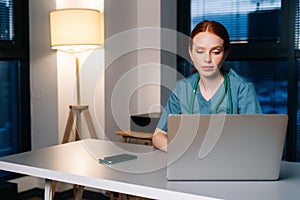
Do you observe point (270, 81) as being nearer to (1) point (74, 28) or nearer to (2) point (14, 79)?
(1) point (74, 28)

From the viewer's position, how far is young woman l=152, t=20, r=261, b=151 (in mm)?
1755

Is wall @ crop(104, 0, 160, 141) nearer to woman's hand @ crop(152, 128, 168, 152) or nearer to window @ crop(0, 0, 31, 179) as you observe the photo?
window @ crop(0, 0, 31, 179)

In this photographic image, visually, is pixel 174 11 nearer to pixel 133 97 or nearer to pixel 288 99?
pixel 133 97

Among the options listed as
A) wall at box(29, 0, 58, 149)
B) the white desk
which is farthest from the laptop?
wall at box(29, 0, 58, 149)

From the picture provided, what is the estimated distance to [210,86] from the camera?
1.86 metres

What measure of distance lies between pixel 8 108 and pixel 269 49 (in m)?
2.30

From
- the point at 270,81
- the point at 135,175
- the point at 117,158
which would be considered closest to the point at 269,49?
the point at 270,81

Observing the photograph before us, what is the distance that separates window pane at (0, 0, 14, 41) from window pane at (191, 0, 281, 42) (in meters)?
1.65

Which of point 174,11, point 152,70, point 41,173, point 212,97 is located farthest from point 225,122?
point 174,11

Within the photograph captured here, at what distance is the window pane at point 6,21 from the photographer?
351 centimetres

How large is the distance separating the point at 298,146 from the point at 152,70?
53.7 inches

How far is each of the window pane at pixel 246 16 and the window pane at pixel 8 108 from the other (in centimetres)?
175

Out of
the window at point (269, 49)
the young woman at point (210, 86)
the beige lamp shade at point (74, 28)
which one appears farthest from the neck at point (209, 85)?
the window at point (269, 49)

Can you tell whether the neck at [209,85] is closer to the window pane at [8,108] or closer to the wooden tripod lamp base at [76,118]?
the wooden tripod lamp base at [76,118]
